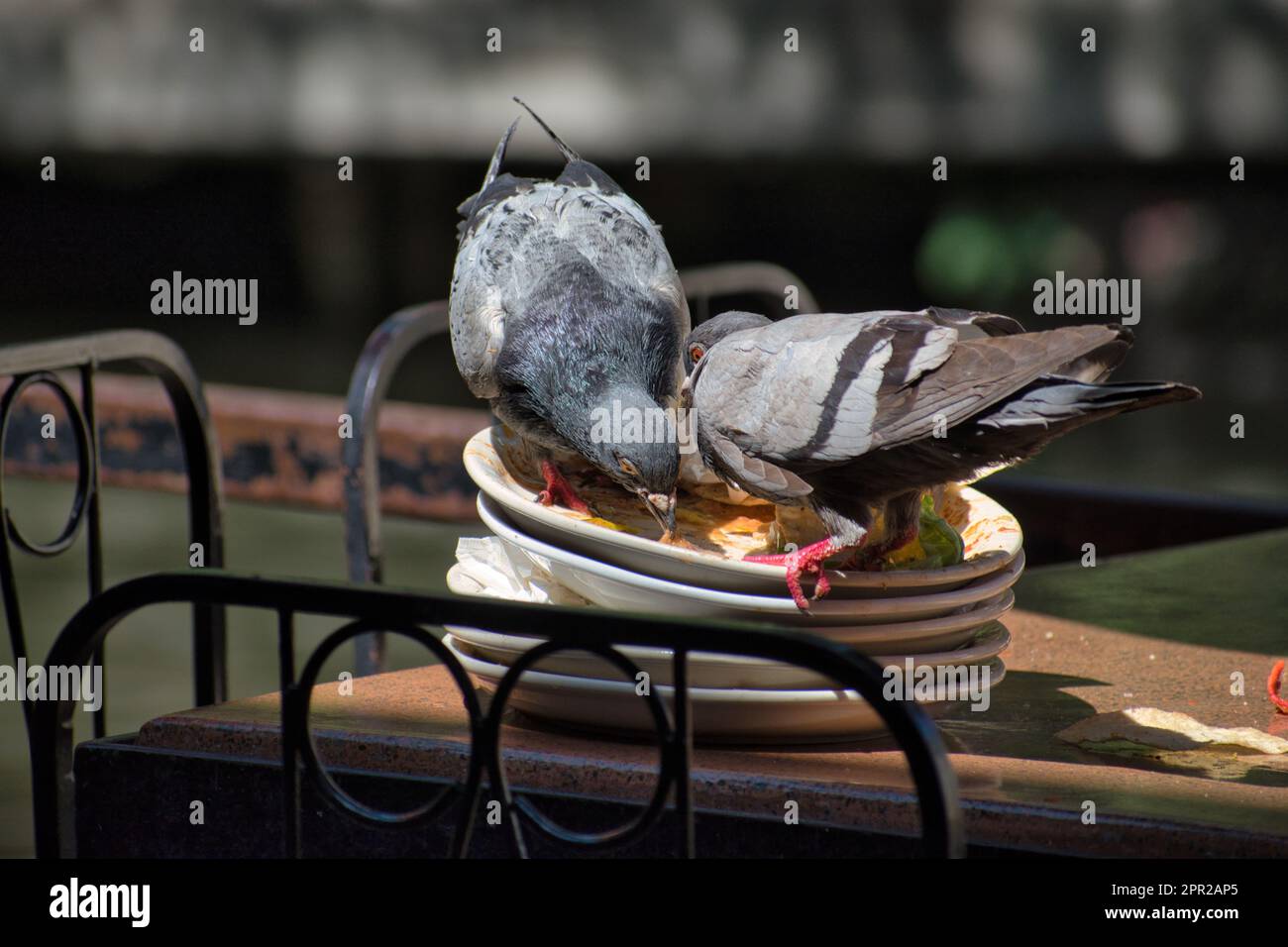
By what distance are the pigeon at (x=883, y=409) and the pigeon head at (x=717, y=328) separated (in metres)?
0.16

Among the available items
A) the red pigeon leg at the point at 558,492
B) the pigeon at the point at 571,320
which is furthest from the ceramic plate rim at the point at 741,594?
the pigeon at the point at 571,320

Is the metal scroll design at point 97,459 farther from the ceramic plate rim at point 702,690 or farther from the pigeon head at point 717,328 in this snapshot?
the pigeon head at point 717,328

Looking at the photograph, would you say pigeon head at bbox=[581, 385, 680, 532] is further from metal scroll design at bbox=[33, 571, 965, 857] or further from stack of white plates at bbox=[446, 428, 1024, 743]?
metal scroll design at bbox=[33, 571, 965, 857]

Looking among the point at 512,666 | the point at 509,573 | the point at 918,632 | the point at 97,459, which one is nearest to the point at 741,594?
the point at 918,632

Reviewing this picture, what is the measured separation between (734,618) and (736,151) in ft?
40.9

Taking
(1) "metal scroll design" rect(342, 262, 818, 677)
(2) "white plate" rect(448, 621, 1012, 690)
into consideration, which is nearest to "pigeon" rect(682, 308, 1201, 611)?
(2) "white plate" rect(448, 621, 1012, 690)

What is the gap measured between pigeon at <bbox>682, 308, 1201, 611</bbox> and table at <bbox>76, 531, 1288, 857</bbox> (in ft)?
0.97

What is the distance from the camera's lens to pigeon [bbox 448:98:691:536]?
313 centimetres

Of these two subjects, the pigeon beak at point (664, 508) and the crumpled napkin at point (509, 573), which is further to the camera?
the pigeon beak at point (664, 508)

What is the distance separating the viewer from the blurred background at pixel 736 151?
1365 centimetres

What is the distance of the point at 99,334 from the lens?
3.20 m

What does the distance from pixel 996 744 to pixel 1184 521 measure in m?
2.32
